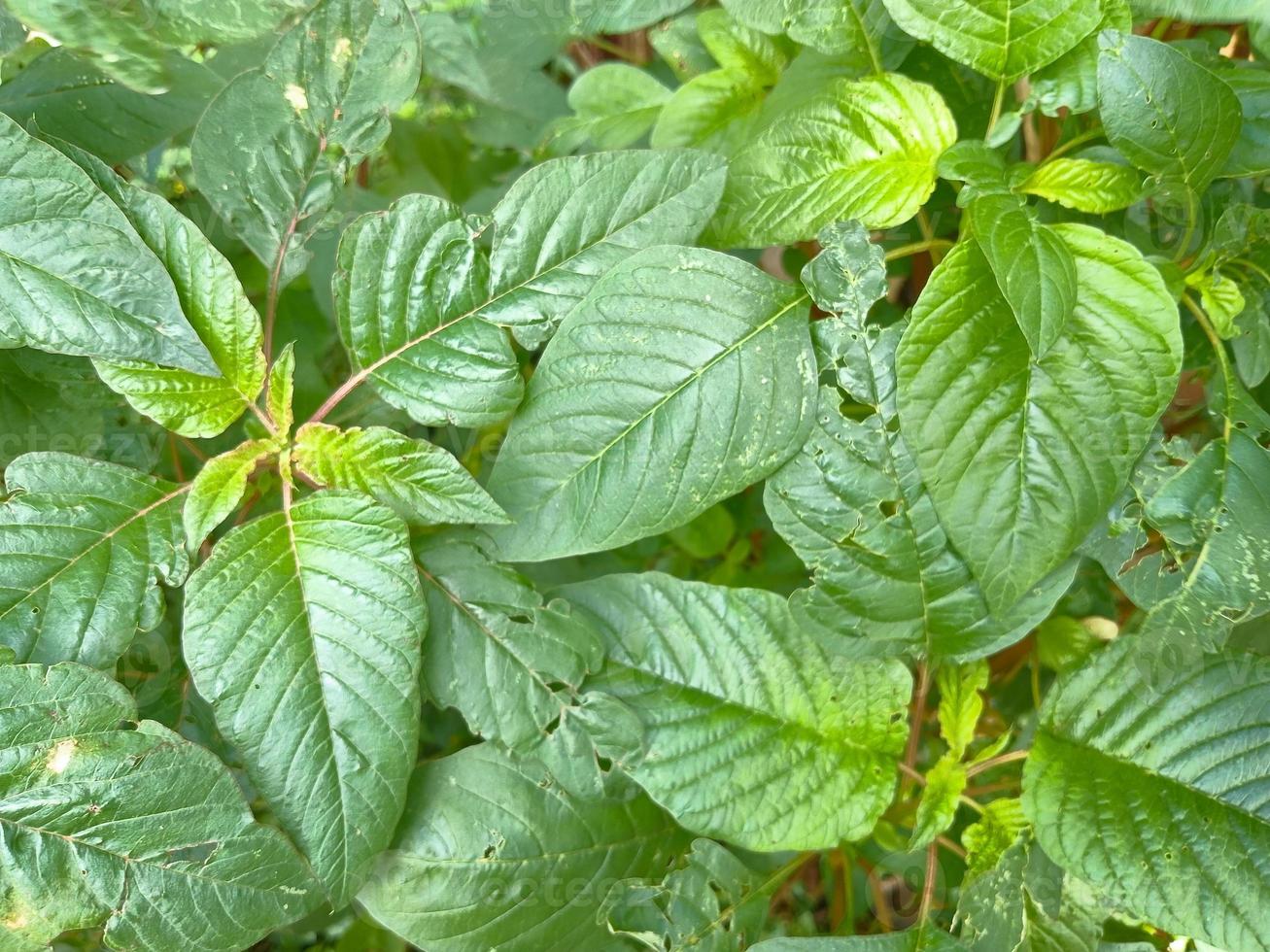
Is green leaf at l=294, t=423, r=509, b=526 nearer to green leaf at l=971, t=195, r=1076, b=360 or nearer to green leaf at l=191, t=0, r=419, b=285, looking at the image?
green leaf at l=191, t=0, r=419, b=285

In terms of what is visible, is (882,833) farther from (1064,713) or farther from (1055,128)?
(1055,128)

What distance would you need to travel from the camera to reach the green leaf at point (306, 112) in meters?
0.75

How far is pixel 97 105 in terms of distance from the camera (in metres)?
0.83

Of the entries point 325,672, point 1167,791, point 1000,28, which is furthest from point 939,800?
point 1000,28

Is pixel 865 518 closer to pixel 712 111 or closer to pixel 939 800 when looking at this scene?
pixel 939 800

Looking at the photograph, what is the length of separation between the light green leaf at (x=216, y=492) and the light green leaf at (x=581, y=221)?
227mm

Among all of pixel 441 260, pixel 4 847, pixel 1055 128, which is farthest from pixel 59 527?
pixel 1055 128

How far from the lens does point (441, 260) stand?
2.51 feet

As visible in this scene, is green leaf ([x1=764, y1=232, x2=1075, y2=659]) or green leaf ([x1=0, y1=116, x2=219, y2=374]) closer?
green leaf ([x1=0, y1=116, x2=219, y2=374])

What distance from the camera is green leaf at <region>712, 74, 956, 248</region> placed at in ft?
2.54

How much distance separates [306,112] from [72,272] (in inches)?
8.6

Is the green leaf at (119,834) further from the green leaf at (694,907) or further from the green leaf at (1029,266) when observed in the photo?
the green leaf at (1029,266)

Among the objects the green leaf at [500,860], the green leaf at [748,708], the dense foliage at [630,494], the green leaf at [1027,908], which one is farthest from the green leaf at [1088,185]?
the green leaf at [500,860]

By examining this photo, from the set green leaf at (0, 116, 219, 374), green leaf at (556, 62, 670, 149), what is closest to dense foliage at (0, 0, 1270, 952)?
green leaf at (0, 116, 219, 374)
